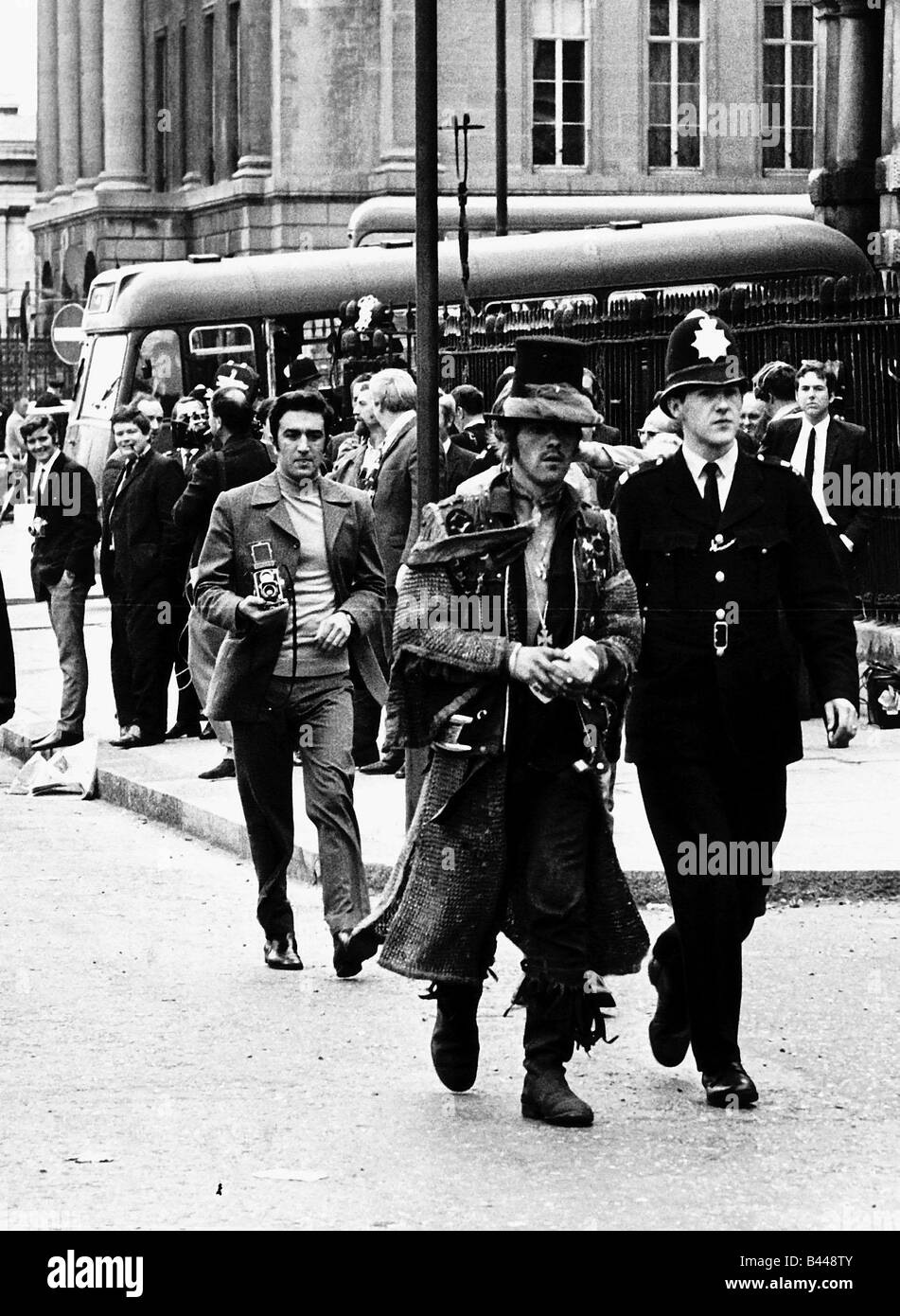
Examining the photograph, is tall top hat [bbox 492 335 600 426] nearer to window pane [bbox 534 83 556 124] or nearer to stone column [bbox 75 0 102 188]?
window pane [bbox 534 83 556 124]

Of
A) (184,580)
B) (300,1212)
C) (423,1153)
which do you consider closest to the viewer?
(300,1212)

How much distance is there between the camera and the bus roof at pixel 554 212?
1329 inches

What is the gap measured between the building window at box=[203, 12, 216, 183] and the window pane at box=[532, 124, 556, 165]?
824 centimetres

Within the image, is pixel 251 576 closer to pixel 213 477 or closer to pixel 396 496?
pixel 396 496

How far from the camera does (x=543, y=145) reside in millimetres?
48219

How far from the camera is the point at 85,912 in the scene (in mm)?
10023

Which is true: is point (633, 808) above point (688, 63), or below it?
below

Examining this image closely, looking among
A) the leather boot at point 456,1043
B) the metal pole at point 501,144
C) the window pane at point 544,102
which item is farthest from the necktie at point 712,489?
the window pane at point 544,102

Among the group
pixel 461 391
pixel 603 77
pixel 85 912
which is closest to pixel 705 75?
pixel 603 77

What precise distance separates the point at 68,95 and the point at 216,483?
175 ft

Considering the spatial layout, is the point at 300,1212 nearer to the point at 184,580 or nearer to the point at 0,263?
the point at 184,580

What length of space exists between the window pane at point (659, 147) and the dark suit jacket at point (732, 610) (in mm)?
42767

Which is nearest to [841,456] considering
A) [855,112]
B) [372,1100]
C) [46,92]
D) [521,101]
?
[372,1100]

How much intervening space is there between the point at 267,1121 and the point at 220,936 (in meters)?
2.85
